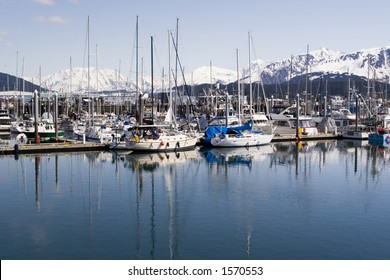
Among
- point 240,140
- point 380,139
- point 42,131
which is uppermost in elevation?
point 42,131

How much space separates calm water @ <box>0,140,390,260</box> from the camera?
800 inches

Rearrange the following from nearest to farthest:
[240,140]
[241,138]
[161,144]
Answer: [161,144] < [240,140] < [241,138]

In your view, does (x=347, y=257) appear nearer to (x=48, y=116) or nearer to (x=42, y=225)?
(x=42, y=225)

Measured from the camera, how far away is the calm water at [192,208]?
800 inches

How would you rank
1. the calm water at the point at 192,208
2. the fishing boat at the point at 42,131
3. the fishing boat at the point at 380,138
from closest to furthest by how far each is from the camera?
the calm water at the point at 192,208 < the fishing boat at the point at 42,131 < the fishing boat at the point at 380,138

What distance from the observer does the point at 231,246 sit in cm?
2039

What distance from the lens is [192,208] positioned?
27234mm

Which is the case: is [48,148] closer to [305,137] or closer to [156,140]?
[156,140]

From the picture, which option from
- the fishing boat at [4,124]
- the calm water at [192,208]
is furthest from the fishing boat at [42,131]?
the calm water at [192,208]

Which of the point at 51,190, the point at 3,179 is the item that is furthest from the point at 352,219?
the point at 3,179

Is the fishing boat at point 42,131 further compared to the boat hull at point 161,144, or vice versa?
the fishing boat at point 42,131

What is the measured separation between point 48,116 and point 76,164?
4992cm

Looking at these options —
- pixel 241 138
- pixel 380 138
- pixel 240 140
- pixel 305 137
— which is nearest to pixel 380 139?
pixel 380 138

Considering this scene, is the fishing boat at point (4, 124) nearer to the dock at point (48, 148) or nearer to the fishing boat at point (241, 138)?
the dock at point (48, 148)
